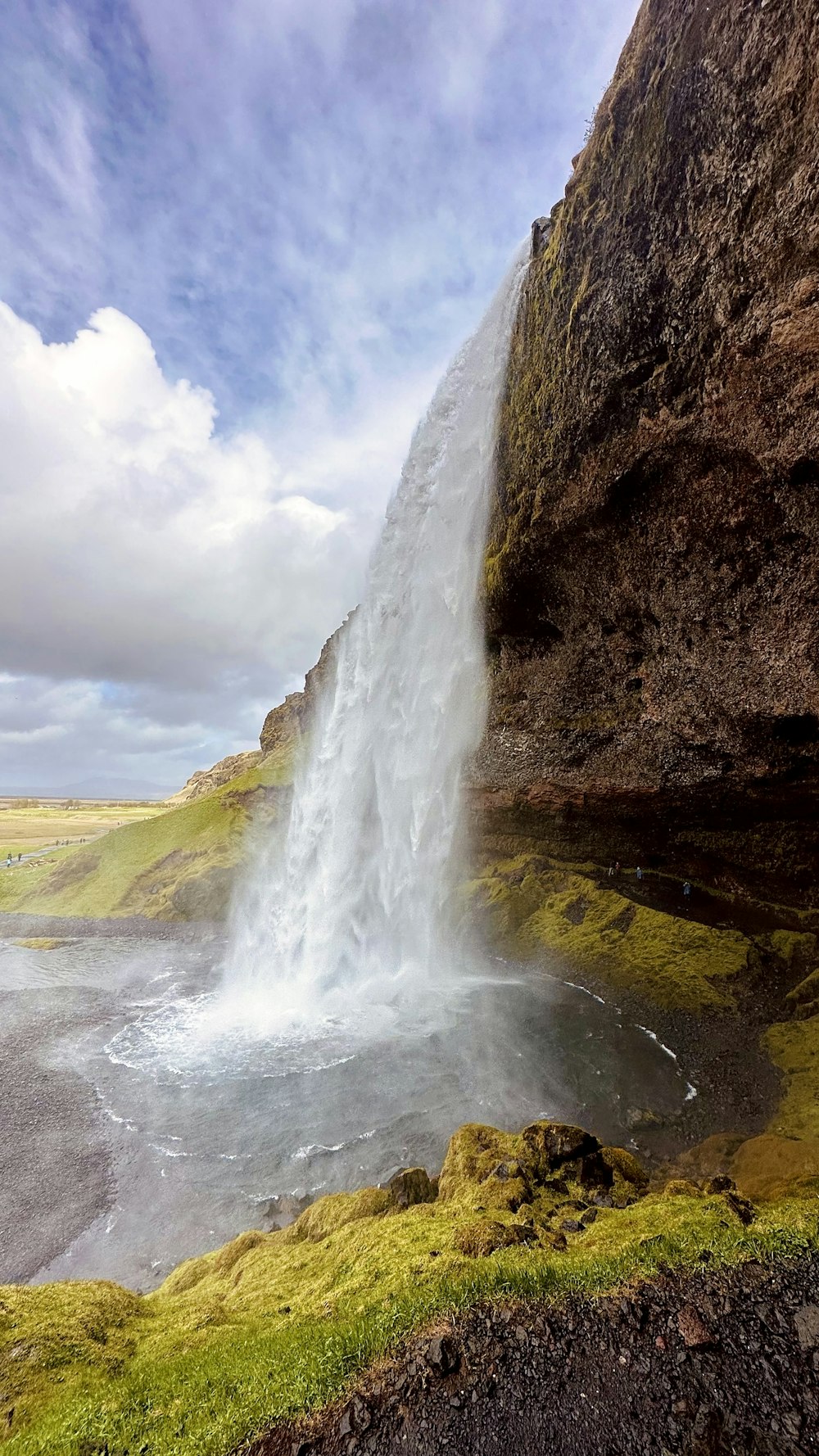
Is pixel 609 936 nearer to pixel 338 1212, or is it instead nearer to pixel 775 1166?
pixel 775 1166

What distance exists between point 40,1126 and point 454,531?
2429 centimetres

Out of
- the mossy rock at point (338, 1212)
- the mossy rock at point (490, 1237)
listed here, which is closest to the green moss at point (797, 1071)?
the mossy rock at point (490, 1237)

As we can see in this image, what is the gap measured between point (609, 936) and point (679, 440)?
18.5 meters

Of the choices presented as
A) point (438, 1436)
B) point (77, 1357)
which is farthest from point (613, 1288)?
point (77, 1357)

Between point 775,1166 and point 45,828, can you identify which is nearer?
point 775,1166

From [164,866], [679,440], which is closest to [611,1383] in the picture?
[679,440]

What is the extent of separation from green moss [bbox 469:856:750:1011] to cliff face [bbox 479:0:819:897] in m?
3.44

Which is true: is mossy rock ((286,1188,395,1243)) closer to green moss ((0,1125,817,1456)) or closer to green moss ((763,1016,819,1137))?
green moss ((0,1125,817,1456))

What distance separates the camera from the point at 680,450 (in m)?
15.4

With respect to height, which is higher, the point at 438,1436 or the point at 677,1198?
the point at 438,1436

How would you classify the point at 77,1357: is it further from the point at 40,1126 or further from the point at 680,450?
the point at 680,450

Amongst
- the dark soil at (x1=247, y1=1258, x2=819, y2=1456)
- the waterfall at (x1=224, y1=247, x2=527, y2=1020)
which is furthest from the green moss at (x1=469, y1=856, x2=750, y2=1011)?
the dark soil at (x1=247, y1=1258, x2=819, y2=1456)

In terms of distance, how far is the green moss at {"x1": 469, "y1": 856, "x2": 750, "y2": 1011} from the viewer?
1964 cm

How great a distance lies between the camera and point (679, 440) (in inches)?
597
